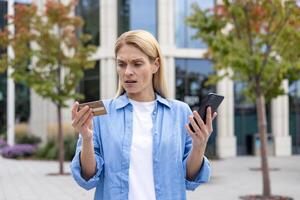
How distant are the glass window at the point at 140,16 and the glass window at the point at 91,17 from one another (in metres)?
1.34

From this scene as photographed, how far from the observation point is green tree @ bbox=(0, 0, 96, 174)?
16.5m

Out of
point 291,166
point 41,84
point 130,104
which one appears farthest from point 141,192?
point 291,166

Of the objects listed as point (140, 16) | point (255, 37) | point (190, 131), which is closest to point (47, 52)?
point (255, 37)

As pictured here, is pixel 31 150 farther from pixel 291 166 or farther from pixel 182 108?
pixel 182 108

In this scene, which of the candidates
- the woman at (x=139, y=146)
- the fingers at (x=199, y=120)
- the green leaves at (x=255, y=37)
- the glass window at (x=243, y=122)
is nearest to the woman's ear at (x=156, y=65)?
the woman at (x=139, y=146)

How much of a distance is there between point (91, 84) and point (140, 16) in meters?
4.38

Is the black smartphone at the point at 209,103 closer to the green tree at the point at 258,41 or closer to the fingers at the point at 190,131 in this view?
the fingers at the point at 190,131

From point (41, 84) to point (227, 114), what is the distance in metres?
12.1

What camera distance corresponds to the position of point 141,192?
8.25 ft

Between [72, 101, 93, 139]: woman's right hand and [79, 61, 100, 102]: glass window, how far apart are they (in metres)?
24.0

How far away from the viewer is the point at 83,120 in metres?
2.33

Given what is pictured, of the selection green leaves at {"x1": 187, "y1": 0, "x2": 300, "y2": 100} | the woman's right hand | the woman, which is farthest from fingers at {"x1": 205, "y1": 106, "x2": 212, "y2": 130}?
green leaves at {"x1": 187, "y1": 0, "x2": 300, "y2": 100}

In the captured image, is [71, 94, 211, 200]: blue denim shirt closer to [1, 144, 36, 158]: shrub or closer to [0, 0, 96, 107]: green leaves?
[0, 0, 96, 107]: green leaves

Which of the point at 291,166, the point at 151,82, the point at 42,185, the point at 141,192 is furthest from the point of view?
the point at 291,166
